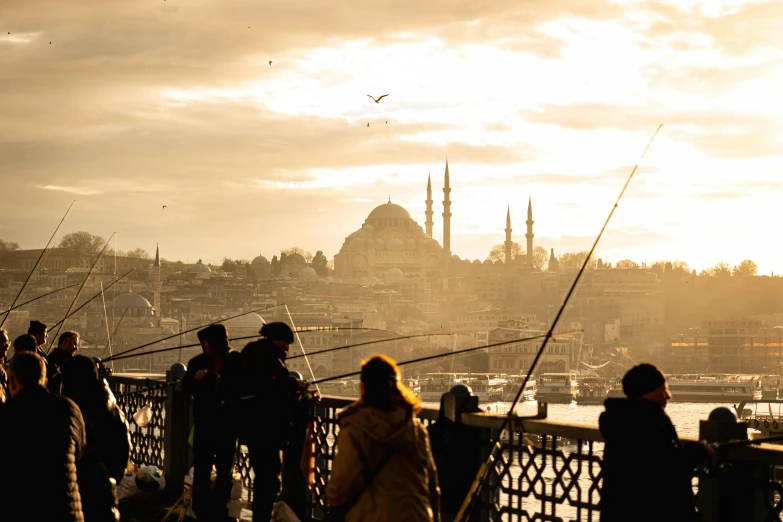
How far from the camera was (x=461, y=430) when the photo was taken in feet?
14.0

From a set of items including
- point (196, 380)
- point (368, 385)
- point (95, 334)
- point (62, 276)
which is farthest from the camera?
point (62, 276)

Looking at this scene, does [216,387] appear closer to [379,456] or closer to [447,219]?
[379,456]

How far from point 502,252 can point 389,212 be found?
2399 cm

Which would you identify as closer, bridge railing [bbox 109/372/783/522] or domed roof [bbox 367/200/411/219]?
bridge railing [bbox 109/372/783/522]

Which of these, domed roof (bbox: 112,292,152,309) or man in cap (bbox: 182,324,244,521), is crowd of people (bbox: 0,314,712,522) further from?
domed roof (bbox: 112,292,152,309)

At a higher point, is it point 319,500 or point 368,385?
point 368,385

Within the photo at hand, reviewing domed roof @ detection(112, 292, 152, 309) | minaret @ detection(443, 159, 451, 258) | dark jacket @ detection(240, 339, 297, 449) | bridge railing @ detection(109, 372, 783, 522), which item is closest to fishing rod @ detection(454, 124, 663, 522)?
bridge railing @ detection(109, 372, 783, 522)

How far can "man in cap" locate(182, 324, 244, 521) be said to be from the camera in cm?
502

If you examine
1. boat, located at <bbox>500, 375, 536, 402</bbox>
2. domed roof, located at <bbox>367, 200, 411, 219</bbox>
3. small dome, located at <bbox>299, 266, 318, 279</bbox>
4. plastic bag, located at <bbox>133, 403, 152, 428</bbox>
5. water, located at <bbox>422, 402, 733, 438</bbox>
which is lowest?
water, located at <bbox>422, 402, 733, 438</bbox>

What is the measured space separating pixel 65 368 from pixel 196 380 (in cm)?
102

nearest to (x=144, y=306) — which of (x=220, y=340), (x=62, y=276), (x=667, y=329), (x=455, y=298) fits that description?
(x=62, y=276)

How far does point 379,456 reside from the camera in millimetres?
3016

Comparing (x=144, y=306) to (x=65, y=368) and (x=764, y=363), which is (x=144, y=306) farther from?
(x=65, y=368)

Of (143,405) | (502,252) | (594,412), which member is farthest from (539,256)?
(143,405)
